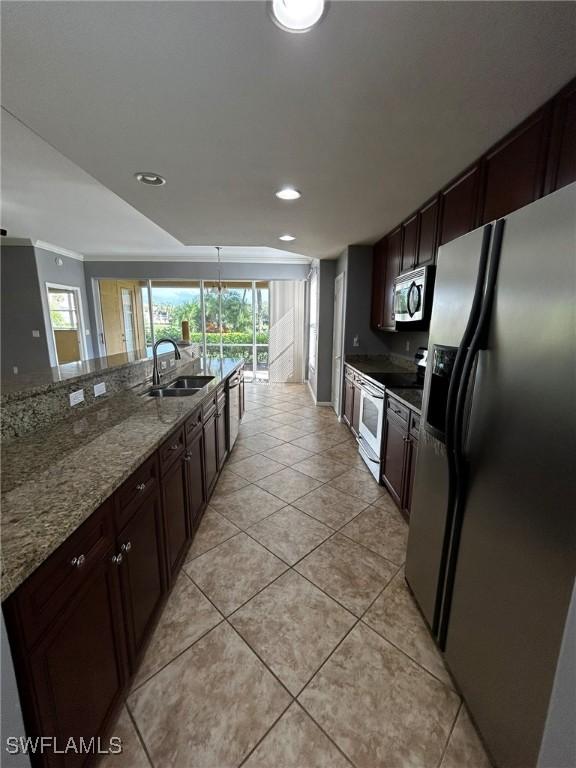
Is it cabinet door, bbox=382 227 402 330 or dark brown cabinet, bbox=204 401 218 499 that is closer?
dark brown cabinet, bbox=204 401 218 499

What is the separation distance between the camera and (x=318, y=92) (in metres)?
1.32

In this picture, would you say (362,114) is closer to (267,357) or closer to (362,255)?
(362,255)

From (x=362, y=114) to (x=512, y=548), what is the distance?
74.4 inches

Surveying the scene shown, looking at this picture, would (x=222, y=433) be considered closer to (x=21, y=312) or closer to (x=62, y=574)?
(x=62, y=574)

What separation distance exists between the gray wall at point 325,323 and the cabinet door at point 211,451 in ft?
10.0

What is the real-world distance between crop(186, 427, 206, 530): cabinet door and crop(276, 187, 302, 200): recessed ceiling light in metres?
1.89

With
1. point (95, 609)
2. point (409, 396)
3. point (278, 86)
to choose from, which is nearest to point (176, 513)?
point (95, 609)

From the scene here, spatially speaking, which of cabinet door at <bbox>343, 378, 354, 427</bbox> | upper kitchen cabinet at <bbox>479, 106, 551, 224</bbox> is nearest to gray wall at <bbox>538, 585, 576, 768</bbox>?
upper kitchen cabinet at <bbox>479, 106, 551, 224</bbox>

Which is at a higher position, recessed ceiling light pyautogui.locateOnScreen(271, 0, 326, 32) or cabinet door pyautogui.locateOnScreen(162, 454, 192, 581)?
recessed ceiling light pyautogui.locateOnScreen(271, 0, 326, 32)

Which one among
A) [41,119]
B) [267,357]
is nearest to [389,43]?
[41,119]

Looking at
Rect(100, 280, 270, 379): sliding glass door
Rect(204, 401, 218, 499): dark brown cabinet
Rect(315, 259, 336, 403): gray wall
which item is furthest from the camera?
Rect(100, 280, 270, 379): sliding glass door

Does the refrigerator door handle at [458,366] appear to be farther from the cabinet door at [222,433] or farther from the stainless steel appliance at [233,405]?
the stainless steel appliance at [233,405]

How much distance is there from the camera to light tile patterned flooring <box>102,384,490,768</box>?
1.08 meters

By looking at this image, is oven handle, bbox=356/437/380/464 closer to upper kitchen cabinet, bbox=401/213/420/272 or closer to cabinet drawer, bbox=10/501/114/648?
upper kitchen cabinet, bbox=401/213/420/272
